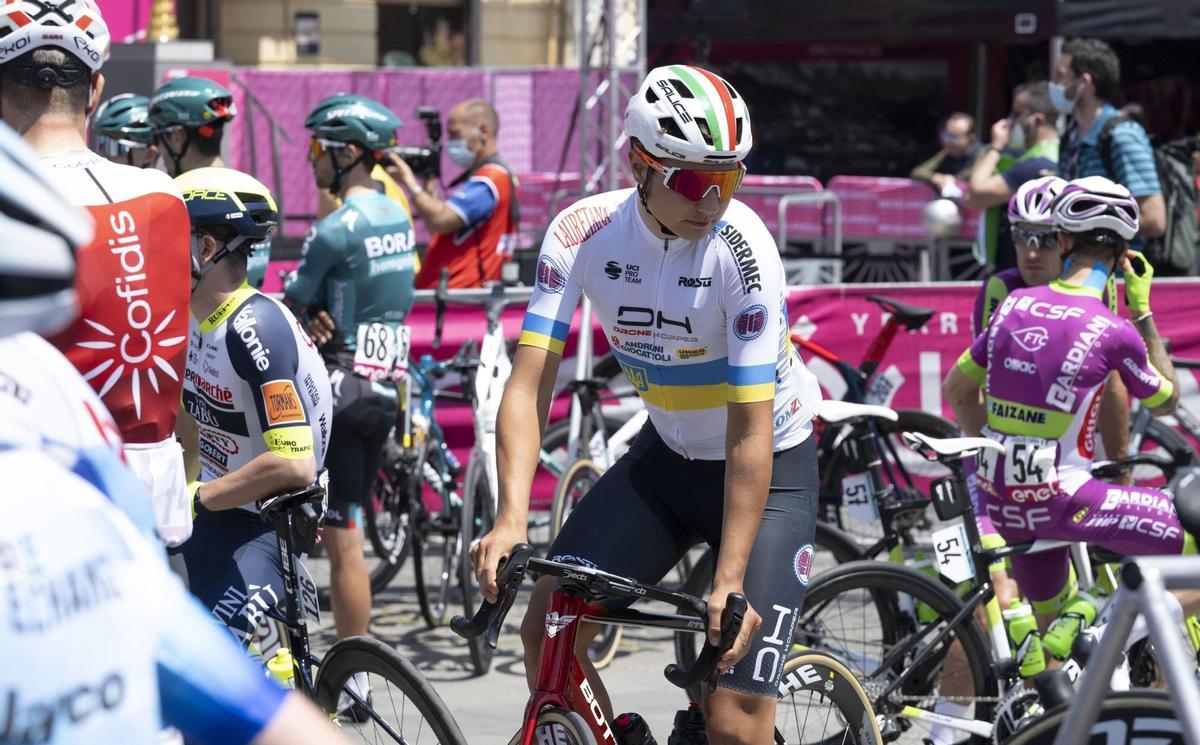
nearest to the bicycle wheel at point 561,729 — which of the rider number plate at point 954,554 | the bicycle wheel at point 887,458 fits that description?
the rider number plate at point 954,554

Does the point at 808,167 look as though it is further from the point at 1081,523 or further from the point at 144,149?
the point at 1081,523

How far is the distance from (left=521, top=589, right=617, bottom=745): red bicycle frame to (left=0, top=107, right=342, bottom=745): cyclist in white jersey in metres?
2.02

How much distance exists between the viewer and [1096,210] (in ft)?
17.6

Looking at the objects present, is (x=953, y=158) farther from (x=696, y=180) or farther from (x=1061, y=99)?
(x=696, y=180)

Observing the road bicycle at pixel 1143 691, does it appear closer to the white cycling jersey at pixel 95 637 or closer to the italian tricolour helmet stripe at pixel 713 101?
the white cycling jersey at pixel 95 637

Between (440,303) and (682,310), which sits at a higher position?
(682,310)

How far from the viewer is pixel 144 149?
24.3ft

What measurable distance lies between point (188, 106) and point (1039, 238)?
3.38 meters

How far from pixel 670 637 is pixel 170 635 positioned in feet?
18.8

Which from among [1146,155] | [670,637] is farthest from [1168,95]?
[670,637]

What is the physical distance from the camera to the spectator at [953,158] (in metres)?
16.0

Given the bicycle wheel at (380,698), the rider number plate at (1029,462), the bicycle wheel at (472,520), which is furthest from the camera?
the bicycle wheel at (472,520)

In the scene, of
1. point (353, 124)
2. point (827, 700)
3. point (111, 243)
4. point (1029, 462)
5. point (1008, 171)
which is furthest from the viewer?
point (1008, 171)

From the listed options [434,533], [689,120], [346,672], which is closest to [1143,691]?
[689,120]
